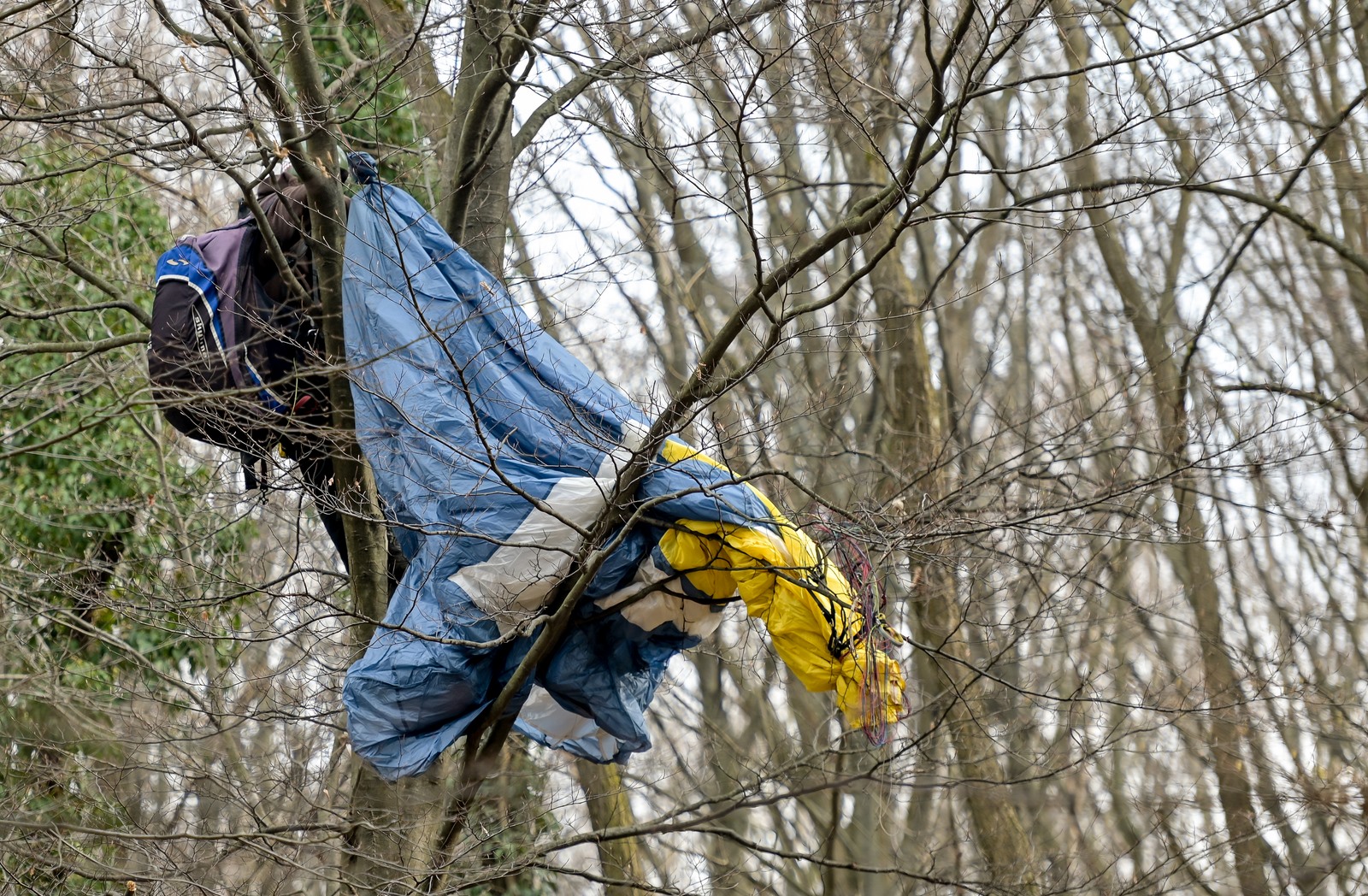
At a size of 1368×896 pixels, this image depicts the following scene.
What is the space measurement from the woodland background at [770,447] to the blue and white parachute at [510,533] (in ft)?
0.78

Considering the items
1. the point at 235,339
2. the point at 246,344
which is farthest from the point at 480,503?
the point at 235,339

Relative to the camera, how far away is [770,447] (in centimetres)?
590

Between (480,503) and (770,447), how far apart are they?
1.92 metres

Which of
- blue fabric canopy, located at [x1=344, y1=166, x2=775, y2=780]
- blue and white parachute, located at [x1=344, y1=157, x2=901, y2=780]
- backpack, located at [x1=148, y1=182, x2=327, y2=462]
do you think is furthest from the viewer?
backpack, located at [x1=148, y1=182, x2=327, y2=462]

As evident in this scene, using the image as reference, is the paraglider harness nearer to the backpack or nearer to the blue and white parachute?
the backpack

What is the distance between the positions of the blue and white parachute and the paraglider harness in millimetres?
320

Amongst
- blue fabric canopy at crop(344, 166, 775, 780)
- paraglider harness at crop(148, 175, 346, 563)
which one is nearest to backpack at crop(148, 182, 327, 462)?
paraglider harness at crop(148, 175, 346, 563)

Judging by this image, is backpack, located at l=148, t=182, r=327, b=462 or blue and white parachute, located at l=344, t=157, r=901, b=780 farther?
backpack, located at l=148, t=182, r=327, b=462

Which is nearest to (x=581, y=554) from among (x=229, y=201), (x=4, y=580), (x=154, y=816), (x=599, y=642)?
(x=599, y=642)

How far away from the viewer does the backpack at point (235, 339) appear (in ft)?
15.1

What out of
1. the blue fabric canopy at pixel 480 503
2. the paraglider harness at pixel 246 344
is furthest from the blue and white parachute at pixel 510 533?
the paraglider harness at pixel 246 344

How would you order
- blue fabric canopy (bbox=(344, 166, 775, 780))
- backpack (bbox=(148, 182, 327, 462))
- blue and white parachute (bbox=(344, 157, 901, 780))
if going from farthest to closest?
backpack (bbox=(148, 182, 327, 462)) < blue fabric canopy (bbox=(344, 166, 775, 780)) < blue and white parachute (bbox=(344, 157, 901, 780))

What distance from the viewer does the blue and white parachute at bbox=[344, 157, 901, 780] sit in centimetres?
407

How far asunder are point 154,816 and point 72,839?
2.04 ft
